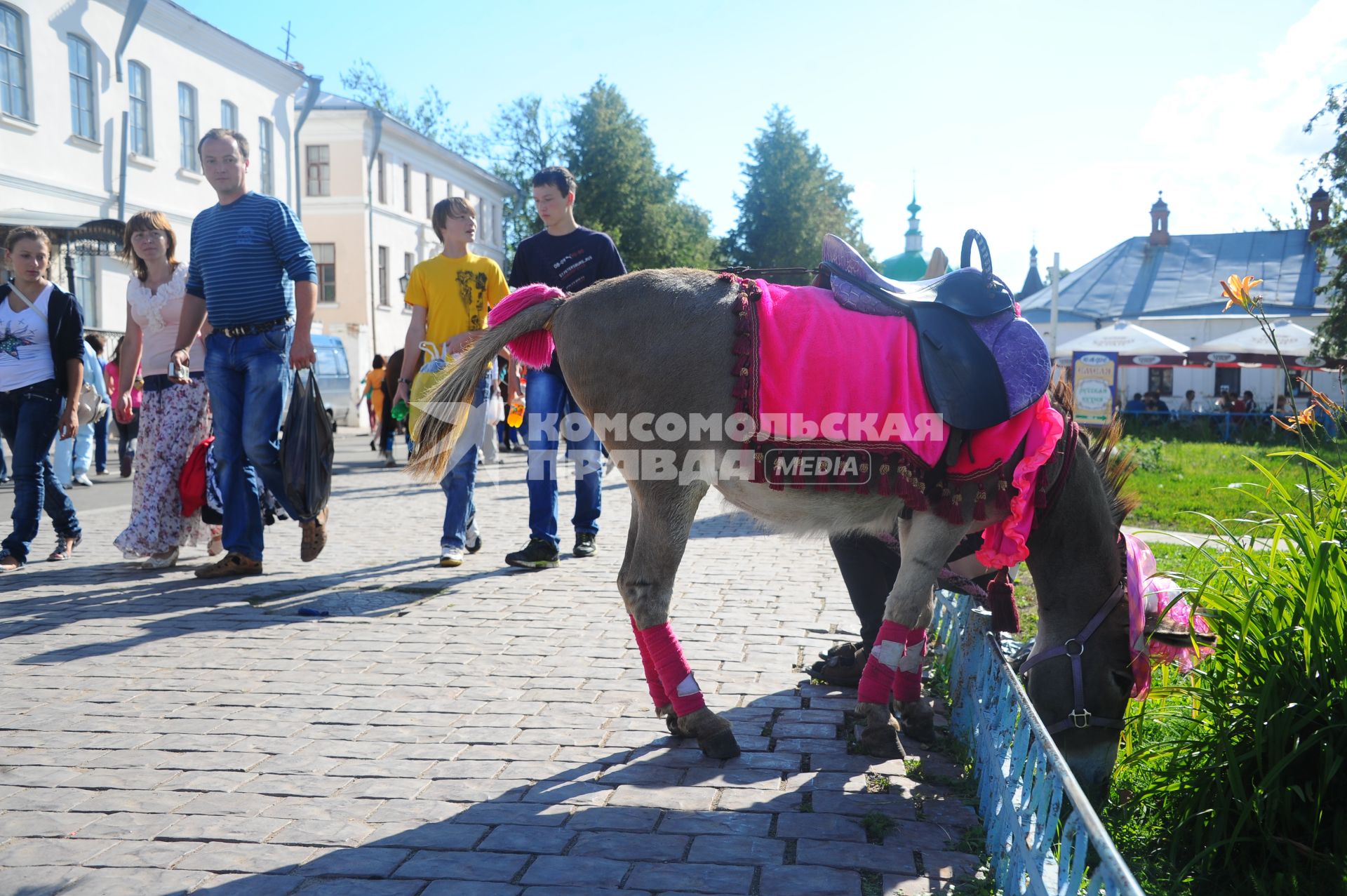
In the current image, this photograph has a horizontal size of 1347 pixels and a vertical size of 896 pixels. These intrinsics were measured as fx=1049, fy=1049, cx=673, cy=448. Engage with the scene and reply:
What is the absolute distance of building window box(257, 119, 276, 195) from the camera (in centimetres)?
3077

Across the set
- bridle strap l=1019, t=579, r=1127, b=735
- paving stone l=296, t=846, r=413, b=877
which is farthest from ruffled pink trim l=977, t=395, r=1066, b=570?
paving stone l=296, t=846, r=413, b=877

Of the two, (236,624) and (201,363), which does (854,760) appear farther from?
(201,363)

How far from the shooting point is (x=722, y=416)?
11.3 feet

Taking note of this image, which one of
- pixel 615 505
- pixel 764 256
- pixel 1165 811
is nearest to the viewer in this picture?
pixel 1165 811

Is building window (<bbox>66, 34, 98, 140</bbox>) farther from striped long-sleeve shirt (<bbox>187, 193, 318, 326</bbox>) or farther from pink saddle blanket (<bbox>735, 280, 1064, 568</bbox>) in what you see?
pink saddle blanket (<bbox>735, 280, 1064, 568</bbox>)

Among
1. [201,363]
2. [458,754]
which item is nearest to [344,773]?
[458,754]

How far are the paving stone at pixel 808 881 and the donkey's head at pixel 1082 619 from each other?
878 millimetres

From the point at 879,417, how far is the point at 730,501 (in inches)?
24.7

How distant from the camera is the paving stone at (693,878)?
2.53m

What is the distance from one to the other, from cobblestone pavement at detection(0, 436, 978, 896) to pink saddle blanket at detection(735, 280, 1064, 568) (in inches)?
36.6

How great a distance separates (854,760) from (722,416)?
1216mm

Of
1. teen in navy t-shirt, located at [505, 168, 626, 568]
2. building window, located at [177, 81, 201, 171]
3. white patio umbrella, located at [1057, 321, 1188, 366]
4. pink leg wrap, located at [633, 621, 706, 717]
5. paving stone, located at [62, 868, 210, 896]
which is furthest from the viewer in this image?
white patio umbrella, located at [1057, 321, 1188, 366]

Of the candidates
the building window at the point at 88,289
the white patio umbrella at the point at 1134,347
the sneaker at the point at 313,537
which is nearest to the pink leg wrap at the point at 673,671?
the sneaker at the point at 313,537

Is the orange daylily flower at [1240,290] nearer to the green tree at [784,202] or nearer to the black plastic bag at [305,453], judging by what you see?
the black plastic bag at [305,453]
